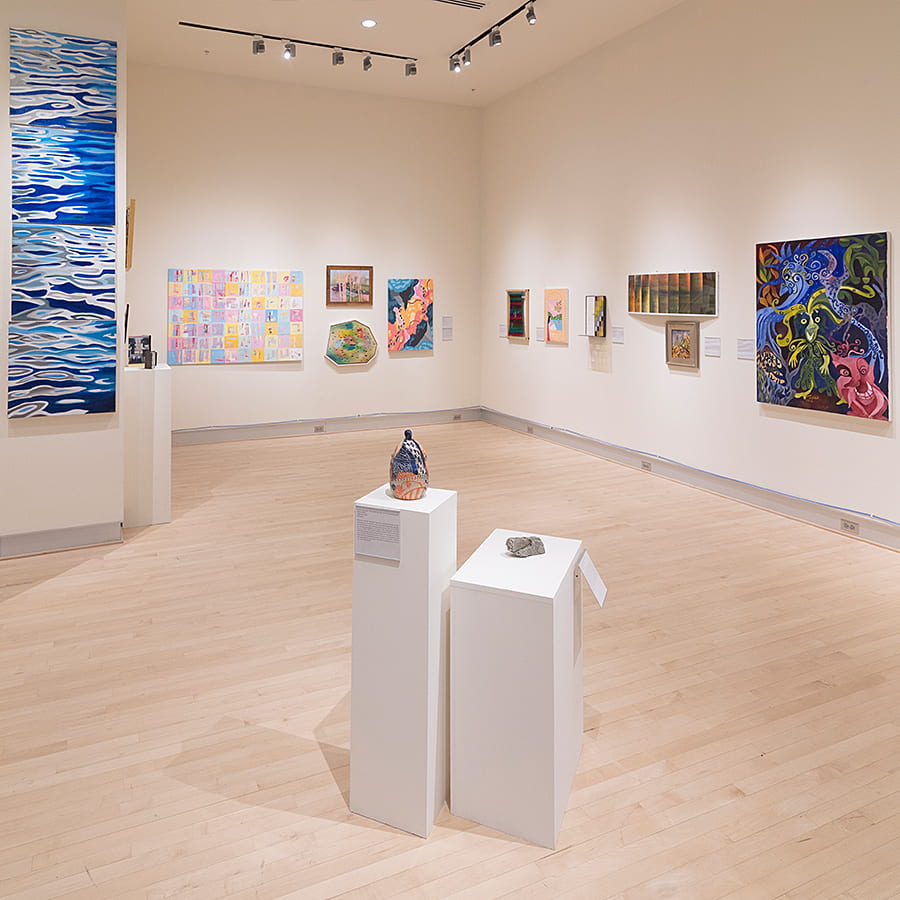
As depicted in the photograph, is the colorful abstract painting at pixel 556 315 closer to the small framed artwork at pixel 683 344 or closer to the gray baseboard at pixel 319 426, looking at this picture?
the small framed artwork at pixel 683 344

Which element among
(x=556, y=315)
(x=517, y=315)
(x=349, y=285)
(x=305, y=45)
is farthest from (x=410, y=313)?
(x=305, y=45)

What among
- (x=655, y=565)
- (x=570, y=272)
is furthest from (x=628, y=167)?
(x=655, y=565)

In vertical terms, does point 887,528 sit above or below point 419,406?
below

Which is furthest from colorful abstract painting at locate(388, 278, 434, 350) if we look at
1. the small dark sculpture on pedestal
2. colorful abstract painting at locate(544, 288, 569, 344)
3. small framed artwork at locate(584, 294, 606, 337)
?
the small dark sculpture on pedestal

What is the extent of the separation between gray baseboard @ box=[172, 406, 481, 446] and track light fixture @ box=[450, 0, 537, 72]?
4429mm

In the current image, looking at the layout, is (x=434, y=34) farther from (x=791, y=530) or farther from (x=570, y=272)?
(x=791, y=530)

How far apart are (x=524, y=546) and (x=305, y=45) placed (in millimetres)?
7551

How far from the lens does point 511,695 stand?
91.2 inches

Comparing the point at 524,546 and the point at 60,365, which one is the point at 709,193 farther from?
the point at 60,365

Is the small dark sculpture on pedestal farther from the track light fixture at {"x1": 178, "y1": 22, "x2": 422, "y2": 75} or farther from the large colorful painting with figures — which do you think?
the track light fixture at {"x1": 178, "y1": 22, "x2": 422, "y2": 75}

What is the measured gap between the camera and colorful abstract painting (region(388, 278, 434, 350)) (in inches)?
413

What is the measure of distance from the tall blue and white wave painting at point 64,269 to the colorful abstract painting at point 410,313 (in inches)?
220

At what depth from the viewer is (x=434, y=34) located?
7898 mm

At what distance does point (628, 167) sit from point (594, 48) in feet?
4.90
